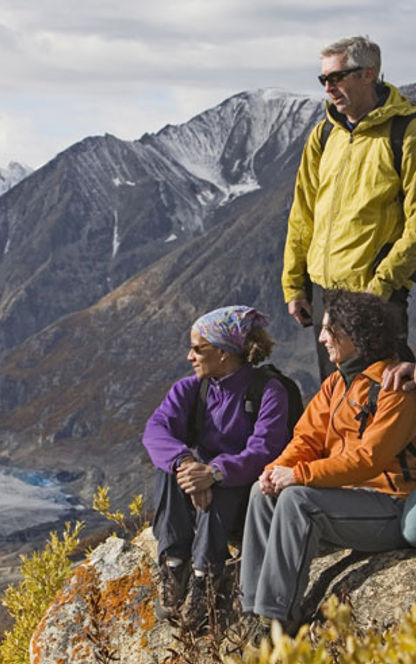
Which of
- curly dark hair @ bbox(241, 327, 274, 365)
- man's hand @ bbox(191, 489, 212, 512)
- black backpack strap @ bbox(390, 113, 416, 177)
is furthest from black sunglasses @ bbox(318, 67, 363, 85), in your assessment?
man's hand @ bbox(191, 489, 212, 512)

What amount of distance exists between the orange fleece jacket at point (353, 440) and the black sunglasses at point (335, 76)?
213 centimetres

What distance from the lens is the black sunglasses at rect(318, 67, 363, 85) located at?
21.8ft

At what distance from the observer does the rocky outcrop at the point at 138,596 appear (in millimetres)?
5707

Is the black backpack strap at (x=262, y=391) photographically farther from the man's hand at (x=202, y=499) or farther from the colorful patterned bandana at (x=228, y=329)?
the man's hand at (x=202, y=499)

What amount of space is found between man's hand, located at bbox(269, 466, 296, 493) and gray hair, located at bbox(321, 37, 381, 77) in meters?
2.92

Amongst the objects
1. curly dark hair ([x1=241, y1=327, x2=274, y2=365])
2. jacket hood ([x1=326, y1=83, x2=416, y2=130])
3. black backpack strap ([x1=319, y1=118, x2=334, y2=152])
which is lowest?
curly dark hair ([x1=241, y1=327, x2=274, y2=365])

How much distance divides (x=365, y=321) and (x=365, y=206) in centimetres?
122

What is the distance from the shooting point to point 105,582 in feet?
24.2

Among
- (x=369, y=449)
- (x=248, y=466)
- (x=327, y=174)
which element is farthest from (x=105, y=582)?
(x=327, y=174)

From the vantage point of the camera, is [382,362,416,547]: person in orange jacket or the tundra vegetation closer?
the tundra vegetation

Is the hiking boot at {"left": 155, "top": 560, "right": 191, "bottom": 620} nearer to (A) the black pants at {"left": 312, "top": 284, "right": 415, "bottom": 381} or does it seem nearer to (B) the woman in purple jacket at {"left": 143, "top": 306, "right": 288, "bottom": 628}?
(B) the woman in purple jacket at {"left": 143, "top": 306, "right": 288, "bottom": 628}

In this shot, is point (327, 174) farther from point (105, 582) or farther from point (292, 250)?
point (105, 582)

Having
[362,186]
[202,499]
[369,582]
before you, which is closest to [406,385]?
[369,582]

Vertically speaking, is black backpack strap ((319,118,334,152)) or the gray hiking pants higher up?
black backpack strap ((319,118,334,152))
